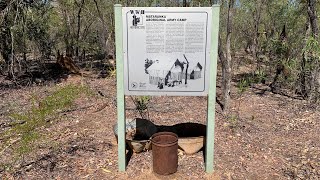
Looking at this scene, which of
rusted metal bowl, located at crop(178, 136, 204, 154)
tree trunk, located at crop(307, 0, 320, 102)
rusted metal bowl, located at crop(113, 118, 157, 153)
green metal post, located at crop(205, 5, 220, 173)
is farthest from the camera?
tree trunk, located at crop(307, 0, 320, 102)

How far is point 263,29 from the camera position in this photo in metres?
19.6

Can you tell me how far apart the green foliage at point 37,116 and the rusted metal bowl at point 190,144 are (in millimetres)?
2334

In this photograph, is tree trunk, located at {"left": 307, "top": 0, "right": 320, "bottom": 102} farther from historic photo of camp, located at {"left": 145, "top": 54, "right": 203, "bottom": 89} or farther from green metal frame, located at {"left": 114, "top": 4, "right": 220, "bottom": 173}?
historic photo of camp, located at {"left": 145, "top": 54, "right": 203, "bottom": 89}

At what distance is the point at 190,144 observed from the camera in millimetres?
4492

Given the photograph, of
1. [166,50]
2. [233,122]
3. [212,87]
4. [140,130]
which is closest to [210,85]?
[212,87]

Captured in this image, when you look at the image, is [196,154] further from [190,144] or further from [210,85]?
[210,85]

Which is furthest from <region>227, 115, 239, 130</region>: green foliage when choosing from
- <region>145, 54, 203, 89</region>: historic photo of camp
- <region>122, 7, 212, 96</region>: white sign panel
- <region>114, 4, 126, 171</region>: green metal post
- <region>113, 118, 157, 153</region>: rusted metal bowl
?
<region>114, 4, 126, 171</region>: green metal post

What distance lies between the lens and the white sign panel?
3600mm

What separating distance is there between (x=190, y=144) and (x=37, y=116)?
11.5 feet

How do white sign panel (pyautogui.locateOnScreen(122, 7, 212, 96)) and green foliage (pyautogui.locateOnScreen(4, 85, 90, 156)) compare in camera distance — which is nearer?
white sign panel (pyautogui.locateOnScreen(122, 7, 212, 96))

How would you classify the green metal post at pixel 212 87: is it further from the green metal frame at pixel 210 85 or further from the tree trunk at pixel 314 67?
the tree trunk at pixel 314 67

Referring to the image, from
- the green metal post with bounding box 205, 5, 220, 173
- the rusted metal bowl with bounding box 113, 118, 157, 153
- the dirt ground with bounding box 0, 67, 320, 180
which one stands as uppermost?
the green metal post with bounding box 205, 5, 220, 173

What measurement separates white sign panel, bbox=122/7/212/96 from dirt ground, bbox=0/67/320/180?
47.2 inches

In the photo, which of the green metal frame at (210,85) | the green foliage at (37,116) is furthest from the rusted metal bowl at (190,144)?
the green foliage at (37,116)
